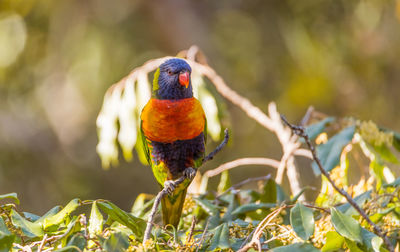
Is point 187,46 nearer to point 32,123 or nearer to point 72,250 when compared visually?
point 32,123

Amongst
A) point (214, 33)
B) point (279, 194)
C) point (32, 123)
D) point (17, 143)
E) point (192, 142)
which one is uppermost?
point (214, 33)

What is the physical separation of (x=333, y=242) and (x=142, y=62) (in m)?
5.37

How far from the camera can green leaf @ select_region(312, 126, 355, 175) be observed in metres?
1.66

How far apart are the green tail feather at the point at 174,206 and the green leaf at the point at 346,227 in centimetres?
89

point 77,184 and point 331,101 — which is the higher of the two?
point 331,101

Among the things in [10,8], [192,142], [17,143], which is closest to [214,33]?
[10,8]

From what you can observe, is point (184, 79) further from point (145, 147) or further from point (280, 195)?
point (280, 195)

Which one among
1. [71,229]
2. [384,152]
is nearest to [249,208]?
[384,152]

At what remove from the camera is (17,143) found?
253 inches

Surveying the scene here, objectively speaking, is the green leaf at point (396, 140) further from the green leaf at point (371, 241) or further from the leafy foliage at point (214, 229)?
the green leaf at point (371, 241)

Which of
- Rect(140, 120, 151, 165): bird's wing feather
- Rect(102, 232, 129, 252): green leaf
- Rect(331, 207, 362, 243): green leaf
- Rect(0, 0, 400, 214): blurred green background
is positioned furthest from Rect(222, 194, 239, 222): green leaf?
Rect(0, 0, 400, 214): blurred green background

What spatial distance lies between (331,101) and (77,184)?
360 centimetres

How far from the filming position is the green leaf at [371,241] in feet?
3.71

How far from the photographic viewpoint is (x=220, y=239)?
3.90ft
